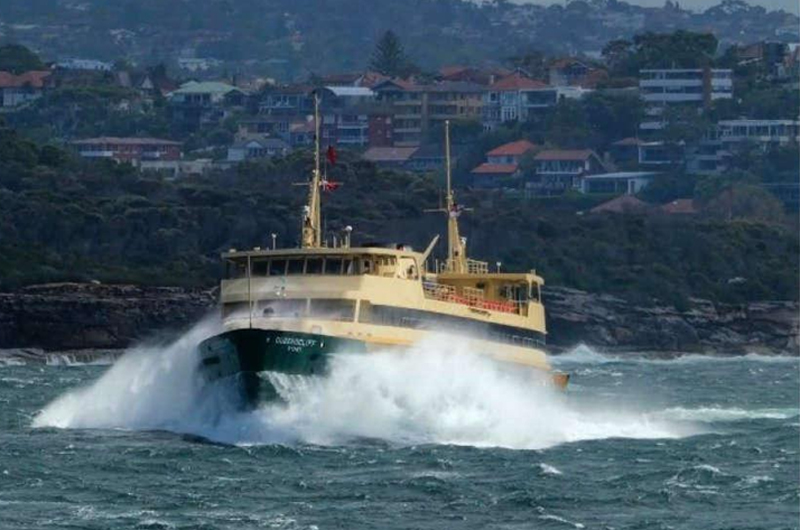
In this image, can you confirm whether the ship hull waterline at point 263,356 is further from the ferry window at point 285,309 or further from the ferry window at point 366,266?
the ferry window at point 366,266

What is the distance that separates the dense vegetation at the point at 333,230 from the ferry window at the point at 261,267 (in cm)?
6383

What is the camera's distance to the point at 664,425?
270 ft

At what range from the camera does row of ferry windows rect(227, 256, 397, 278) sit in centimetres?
7350

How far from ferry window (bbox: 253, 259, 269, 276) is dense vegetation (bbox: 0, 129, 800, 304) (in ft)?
209

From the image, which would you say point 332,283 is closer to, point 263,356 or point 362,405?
point 362,405

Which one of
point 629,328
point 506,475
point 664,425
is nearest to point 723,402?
point 664,425

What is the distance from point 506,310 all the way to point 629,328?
2753 inches

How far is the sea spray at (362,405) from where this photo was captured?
70.1 meters

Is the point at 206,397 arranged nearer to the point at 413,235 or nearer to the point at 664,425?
the point at 664,425

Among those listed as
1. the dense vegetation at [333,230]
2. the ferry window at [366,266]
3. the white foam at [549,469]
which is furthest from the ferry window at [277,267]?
the dense vegetation at [333,230]

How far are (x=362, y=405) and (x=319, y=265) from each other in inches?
172

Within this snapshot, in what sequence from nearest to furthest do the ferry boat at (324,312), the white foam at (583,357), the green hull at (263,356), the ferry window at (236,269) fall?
the green hull at (263,356)
the ferry boat at (324,312)
the ferry window at (236,269)
the white foam at (583,357)

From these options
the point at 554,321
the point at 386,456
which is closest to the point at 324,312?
the point at 386,456

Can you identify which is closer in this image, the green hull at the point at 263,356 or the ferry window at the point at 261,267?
the green hull at the point at 263,356
